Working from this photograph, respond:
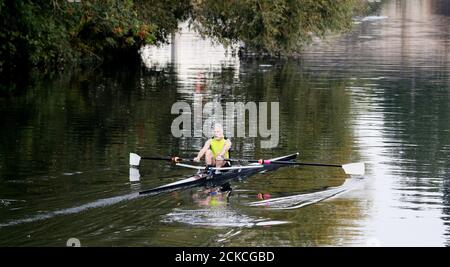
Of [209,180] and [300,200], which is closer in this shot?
[300,200]

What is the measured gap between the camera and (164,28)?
58156 millimetres

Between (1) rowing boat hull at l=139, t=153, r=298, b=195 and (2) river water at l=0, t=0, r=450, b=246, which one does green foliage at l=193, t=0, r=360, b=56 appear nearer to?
(2) river water at l=0, t=0, r=450, b=246

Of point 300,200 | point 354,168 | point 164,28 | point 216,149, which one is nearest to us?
point 300,200

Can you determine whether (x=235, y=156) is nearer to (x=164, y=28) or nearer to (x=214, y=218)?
(x=214, y=218)

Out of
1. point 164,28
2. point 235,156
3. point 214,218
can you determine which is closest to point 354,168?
point 235,156

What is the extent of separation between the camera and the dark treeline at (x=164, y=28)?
4588cm

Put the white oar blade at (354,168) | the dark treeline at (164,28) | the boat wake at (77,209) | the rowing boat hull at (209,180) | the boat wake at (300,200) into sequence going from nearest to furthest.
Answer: the boat wake at (77,209), the boat wake at (300,200), the rowing boat hull at (209,180), the white oar blade at (354,168), the dark treeline at (164,28)

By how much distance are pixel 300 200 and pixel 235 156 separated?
619 cm

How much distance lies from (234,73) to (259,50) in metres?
10.5

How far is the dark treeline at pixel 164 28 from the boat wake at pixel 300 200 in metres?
23.4

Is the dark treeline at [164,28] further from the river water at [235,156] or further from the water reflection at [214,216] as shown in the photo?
the water reflection at [214,216]

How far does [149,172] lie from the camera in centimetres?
2380

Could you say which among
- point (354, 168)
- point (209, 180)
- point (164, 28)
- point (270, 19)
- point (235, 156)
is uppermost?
point (270, 19)

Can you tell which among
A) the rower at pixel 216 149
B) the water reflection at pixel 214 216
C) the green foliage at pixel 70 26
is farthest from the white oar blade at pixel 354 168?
the green foliage at pixel 70 26
